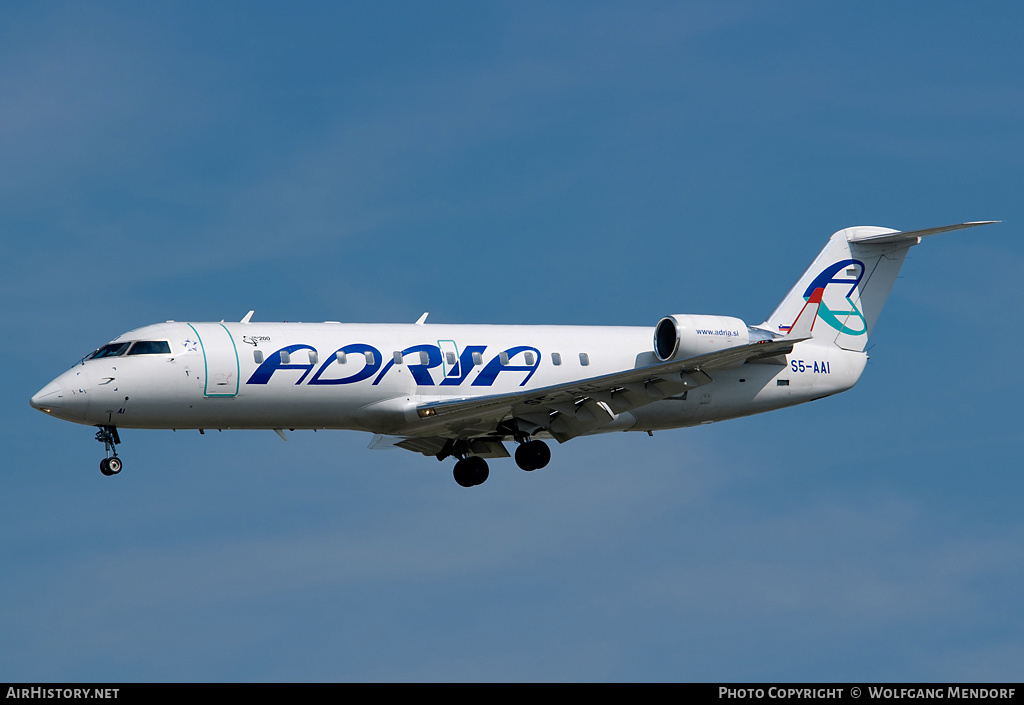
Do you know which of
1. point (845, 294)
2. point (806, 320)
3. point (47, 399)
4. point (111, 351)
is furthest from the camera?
point (845, 294)

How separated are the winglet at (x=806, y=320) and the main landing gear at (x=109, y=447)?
1660 cm

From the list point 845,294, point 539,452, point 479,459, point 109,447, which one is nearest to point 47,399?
point 109,447

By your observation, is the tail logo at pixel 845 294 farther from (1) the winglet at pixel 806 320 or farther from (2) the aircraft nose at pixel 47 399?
(2) the aircraft nose at pixel 47 399

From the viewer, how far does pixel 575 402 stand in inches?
1309

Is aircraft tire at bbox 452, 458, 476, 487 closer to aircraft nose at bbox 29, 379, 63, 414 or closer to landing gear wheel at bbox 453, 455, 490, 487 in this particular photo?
landing gear wheel at bbox 453, 455, 490, 487

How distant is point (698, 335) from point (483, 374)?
197 inches

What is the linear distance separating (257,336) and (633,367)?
9.05 metres

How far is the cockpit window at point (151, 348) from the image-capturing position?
31219 millimetres

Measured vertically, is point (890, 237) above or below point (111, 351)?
above

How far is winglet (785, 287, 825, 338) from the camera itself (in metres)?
37.4

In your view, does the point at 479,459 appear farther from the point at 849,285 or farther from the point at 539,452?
the point at 849,285

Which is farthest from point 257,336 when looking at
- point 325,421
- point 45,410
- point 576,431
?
point 576,431
